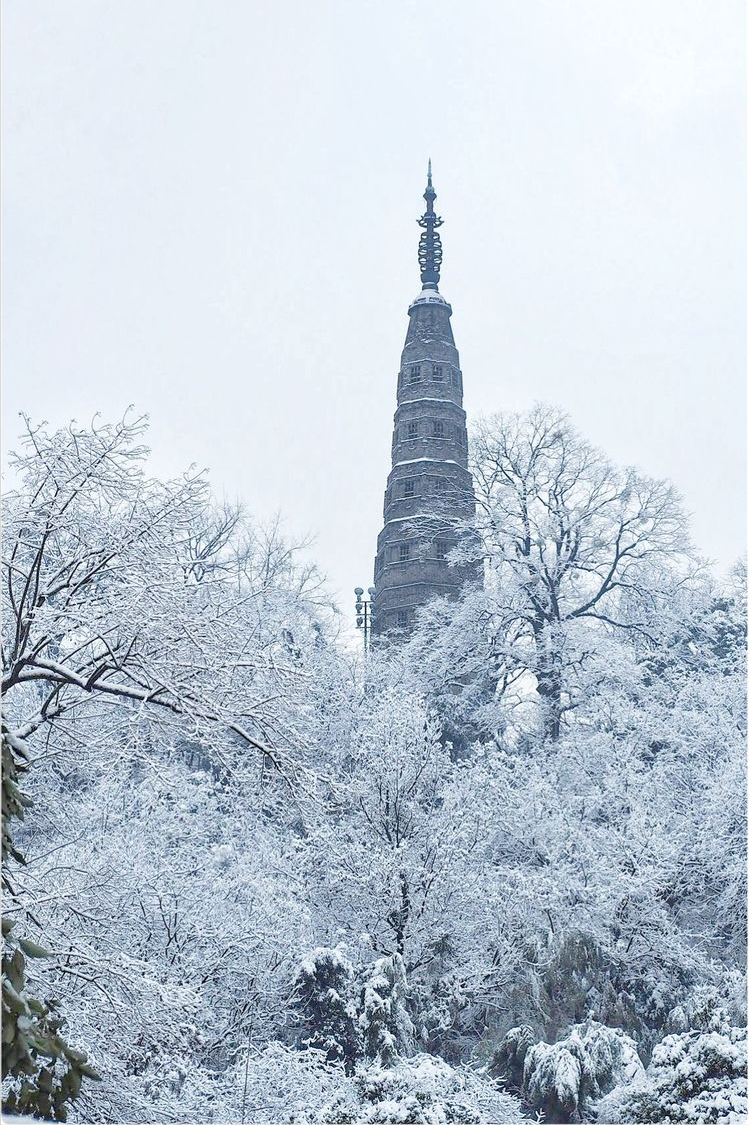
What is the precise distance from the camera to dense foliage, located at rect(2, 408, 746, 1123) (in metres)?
9.81

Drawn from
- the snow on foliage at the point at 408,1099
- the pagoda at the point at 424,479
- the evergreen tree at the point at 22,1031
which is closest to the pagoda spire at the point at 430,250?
the pagoda at the point at 424,479

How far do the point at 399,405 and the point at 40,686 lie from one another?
91.5ft

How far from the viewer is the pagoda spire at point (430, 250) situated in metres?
51.4

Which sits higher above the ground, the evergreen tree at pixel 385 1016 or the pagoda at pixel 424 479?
the pagoda at pixel 424 479

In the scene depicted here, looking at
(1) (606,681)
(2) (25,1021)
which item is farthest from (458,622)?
(2) (25,1021)

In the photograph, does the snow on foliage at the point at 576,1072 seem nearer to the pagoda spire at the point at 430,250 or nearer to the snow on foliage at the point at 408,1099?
the snow on foliage at the point at 408,1099

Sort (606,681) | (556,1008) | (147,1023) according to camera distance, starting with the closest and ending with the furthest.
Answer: (147,1023), (556,1008), (606,681)

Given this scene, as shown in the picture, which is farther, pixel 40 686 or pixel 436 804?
pixel 436 804

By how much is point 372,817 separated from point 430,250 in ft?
119

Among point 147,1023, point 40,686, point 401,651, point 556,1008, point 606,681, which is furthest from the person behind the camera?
point 401,651

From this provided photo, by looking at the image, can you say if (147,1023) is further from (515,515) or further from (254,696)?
(515,515)

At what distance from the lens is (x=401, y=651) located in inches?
1373

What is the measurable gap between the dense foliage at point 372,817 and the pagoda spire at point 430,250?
1783 cm

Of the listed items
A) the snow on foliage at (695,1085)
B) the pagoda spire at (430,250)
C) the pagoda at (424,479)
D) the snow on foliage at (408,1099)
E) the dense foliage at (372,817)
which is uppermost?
the pagoda spire at (430,250)
